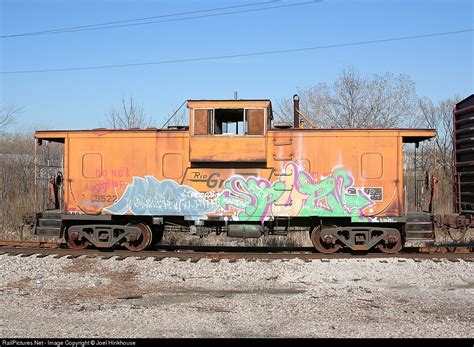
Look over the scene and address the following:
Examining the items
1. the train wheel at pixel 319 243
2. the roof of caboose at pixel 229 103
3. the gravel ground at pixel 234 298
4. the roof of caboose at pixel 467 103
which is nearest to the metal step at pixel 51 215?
the gravel ground at pixel 234 298

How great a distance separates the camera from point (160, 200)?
35.9ft

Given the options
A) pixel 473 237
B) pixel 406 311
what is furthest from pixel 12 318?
pixel 473 237

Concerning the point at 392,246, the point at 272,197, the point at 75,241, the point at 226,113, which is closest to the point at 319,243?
the point at 272,197

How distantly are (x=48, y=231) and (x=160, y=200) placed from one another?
2876 millimetres

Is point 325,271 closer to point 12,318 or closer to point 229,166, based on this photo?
point 229,166

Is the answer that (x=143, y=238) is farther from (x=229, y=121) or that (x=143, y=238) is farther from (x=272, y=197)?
(x=229, y=121)

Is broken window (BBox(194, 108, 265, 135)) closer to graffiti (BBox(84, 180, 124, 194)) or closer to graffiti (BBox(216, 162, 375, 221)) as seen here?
graffiti (BBox(216, 162, 375, 221))

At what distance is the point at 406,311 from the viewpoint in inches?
248

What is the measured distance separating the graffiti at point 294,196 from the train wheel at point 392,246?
1.04m

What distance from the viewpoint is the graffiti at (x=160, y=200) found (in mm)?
10883

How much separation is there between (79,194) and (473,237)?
1161 centimetres

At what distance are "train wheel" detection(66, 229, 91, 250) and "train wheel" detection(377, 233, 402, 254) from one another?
23.9 ft

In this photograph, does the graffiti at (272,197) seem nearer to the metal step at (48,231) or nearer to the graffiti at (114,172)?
the graffiti at (114,172)

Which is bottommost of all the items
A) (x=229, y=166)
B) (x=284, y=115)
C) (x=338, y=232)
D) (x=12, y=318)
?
(x=12, y=318)
